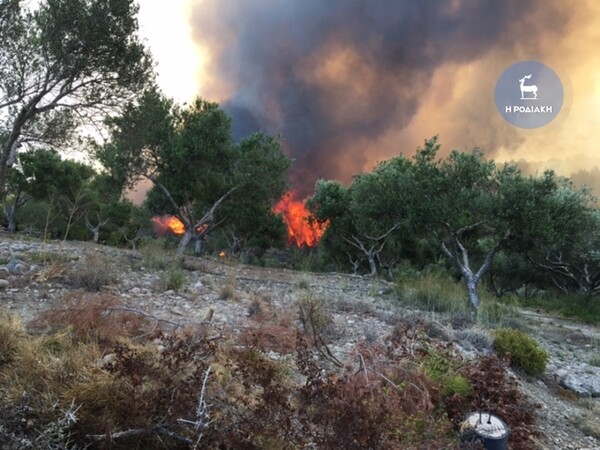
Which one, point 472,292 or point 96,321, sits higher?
point 472,292

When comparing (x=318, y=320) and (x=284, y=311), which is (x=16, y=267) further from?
(x=318, y=320)

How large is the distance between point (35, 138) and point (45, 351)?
42.3ft

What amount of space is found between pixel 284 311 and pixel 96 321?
13.6ft

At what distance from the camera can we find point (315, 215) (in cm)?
2978

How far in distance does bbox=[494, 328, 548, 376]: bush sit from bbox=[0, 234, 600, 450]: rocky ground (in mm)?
219

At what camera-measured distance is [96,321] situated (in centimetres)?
508

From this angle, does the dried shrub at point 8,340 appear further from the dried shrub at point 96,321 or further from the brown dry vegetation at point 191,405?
the dried shrub at point 96,321

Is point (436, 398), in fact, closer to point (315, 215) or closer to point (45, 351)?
point (45, 351)

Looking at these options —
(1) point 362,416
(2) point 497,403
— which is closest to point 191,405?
(1) point 362,416

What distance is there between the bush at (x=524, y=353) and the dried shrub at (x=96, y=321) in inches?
233

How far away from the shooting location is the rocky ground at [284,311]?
17.4ft

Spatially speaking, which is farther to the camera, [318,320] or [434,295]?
[434,295]

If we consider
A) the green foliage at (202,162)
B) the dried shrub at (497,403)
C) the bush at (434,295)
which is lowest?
the dried shrub at (497,403)

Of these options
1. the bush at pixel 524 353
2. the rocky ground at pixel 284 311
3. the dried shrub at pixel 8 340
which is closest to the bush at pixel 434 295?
the rocky ground at pixel 284 311
